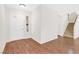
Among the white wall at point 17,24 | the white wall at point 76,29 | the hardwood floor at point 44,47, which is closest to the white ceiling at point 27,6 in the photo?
the white wall at point 17,24

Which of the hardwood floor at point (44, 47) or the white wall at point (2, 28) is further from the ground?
the white wall at point (2, 28)

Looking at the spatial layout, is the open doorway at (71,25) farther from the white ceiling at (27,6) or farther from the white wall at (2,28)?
the white wall at (2,28)

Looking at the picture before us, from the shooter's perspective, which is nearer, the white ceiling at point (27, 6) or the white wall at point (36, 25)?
the white ceiling at point (27, 6)

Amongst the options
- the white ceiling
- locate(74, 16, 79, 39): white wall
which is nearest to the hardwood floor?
locate(74, 16, 79, 39): white wall

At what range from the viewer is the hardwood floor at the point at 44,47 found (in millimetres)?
1253

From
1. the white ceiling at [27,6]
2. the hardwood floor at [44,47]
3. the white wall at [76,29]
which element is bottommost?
the hardwood floor at [44,47]

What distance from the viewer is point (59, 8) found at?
4.19ft

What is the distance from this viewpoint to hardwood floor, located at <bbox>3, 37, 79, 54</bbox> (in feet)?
4.11

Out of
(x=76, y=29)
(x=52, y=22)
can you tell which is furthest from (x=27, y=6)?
(x=76, y=29)

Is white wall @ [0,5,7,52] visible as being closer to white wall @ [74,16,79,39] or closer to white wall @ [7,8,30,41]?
white wall @ [7,8,30,41]

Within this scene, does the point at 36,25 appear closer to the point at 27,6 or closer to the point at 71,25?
the point at 27,6

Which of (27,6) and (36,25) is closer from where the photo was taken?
(27,6)

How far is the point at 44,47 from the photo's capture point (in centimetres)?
130
